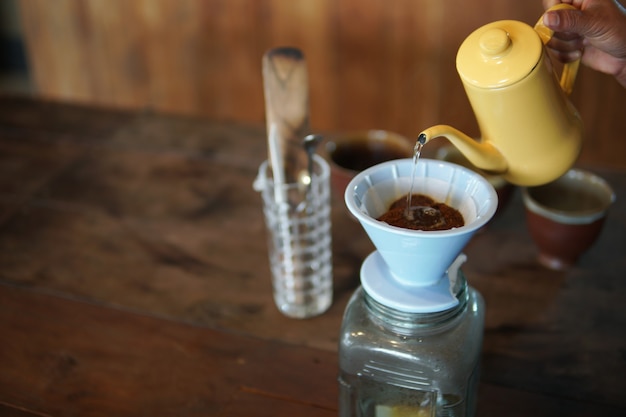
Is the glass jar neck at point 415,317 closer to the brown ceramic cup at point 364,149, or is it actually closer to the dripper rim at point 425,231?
the dripper rim at point 425,231

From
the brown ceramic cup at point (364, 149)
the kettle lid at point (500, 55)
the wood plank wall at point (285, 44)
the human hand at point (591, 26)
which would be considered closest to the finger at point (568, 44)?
the human hand at point (591, 26)

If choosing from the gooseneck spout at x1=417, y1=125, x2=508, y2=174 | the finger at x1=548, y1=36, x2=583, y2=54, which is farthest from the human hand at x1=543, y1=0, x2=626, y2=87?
the gooseneck spout at x1=417, y1=125, x2=508, y2=174

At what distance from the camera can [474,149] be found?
2.53ft

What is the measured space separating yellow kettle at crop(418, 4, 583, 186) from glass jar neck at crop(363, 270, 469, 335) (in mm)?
161

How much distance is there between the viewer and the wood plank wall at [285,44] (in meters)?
2.08

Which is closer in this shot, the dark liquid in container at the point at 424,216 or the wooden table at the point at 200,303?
the dark liquid in container at the point at 424,216

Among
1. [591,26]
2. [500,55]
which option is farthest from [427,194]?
[591,26]

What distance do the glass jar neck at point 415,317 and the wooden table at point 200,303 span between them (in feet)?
0.52

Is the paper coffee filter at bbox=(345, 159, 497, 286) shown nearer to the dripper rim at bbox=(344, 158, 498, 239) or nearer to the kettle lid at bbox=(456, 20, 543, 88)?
the dripper rim at bbox=(344, 158, 498, 239)

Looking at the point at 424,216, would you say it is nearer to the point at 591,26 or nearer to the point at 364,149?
the point at 591,26

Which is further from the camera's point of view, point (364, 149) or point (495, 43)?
point (364, 149)

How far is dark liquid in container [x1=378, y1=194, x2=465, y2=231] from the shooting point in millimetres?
706

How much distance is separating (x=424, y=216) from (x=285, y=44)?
167cm

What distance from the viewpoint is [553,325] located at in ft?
3.08
